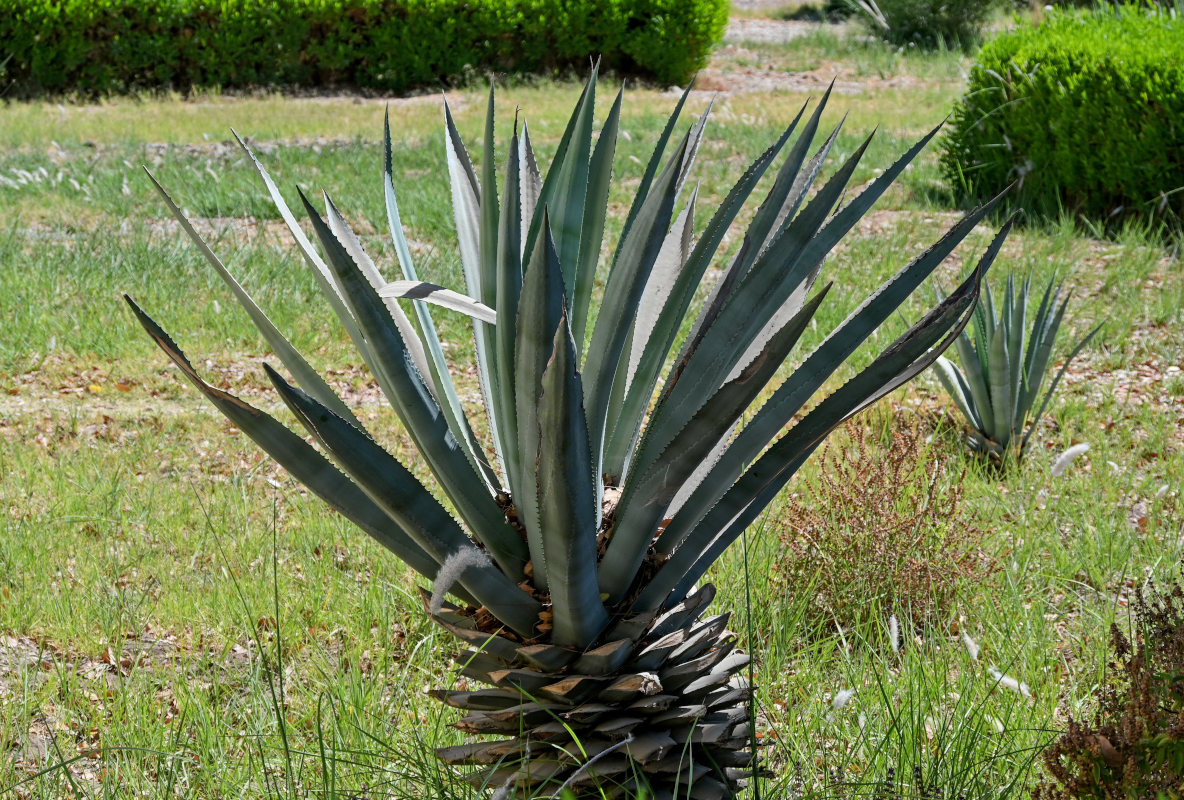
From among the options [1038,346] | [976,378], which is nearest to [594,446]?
[976,378]

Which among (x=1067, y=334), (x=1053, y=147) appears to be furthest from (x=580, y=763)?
(x=1053, y=147)

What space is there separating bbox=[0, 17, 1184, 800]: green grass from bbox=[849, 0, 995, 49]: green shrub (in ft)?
44.4

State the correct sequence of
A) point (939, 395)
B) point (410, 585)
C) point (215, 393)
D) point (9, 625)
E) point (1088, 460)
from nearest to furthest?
point (215, 393)
point (9, 625)
point (410, 585)
point (1088, 460)
point (939, 395)

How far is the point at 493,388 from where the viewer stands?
67.0 inches

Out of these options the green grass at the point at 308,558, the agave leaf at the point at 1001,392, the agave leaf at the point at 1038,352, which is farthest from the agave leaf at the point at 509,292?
the agave leaf at the point at 1038,352

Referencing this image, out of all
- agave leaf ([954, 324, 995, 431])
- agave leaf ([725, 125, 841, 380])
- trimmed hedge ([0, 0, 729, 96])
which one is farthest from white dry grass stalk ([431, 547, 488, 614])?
trimmed hedge ([0, 0, 729, 96])

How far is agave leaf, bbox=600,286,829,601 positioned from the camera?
4.42 ft

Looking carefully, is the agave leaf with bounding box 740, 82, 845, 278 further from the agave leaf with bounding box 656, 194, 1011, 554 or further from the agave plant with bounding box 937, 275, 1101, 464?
the agave plant with bounding box 937, 275, 1101, 464

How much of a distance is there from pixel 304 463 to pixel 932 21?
2143 centimetres

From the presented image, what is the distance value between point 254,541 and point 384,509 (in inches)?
95.5

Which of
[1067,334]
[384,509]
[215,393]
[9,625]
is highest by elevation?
[215,393]

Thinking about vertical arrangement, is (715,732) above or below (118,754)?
above

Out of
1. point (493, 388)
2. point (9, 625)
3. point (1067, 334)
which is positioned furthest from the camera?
point (1067, 334)

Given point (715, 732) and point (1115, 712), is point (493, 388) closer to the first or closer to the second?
point (715, 732)
